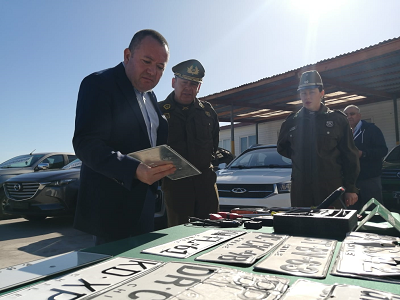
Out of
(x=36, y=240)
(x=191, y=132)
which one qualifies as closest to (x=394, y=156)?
(x=191, y=132)

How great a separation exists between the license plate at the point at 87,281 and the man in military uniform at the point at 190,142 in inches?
64.4

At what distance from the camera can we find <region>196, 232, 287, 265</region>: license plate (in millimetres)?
988

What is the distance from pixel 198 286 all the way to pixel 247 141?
18507 mm

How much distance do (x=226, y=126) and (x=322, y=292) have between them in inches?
754

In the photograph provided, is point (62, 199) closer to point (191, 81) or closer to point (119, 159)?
point (191, 81)

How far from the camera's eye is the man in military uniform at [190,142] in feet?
8.69

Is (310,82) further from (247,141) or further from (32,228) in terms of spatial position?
(247,141)

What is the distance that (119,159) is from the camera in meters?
1.41

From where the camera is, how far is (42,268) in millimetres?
949

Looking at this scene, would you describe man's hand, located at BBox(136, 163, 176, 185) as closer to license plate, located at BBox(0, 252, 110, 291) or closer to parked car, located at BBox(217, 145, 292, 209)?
license plate, located at BBox(0, 252, 110, 291)

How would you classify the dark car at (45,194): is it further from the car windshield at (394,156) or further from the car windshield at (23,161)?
the car windshield at (394,156)

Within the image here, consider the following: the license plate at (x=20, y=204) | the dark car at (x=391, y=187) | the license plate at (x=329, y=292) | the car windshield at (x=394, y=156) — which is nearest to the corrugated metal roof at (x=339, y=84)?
the car windshield at (x=394, y=156)

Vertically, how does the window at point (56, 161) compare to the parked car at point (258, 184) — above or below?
above

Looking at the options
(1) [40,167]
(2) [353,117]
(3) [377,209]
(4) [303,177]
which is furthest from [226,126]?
(3) [377,209]
